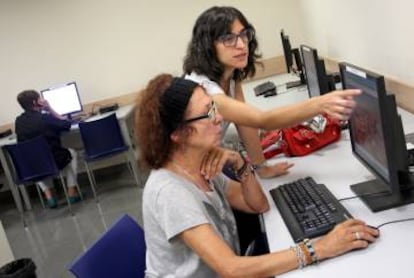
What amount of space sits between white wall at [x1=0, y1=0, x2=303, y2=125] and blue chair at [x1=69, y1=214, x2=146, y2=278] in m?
4.14

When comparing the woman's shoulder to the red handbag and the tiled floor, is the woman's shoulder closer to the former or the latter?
the red handbag

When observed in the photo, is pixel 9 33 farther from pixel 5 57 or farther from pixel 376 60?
pixel 376 60

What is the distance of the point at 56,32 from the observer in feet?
18.1

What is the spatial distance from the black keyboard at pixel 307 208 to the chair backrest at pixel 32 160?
3.31 meters

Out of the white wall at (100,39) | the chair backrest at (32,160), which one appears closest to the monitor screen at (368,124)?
the chair backrest at (32,160)

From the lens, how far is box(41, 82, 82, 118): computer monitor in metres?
5.35

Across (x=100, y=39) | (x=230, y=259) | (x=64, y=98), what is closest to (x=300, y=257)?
(x=230, y=259)

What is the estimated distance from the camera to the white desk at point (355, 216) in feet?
3.68

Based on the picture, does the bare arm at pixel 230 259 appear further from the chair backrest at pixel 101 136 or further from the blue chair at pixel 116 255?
the chair backrest at pixel 101 136

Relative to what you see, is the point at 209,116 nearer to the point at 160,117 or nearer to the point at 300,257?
the point at 160,117

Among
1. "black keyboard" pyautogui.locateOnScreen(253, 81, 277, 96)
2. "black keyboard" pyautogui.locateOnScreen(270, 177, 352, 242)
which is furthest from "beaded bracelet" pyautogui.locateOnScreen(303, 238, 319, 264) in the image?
"black keyboard" pyautogui.locateOnScreen(253, 81, 277, 96)

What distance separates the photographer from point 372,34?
2596mm

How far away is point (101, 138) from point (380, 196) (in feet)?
12.0

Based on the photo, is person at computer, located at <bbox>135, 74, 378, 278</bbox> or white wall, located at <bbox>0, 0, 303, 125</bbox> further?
white wall, located at <bbox>0, 0, 303, 125</bbox>
